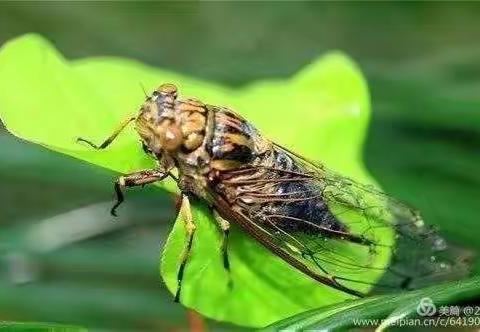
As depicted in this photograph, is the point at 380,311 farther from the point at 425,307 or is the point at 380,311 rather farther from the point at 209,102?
the point at 209,102

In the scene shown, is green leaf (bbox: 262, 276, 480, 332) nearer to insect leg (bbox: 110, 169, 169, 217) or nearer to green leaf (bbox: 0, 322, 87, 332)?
green leaf (bbox: 0, 322, 87, 332)

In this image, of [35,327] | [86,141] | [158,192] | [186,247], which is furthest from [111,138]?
[158,192]

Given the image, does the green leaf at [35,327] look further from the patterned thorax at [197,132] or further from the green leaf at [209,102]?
the patterned thorax at [197,132]

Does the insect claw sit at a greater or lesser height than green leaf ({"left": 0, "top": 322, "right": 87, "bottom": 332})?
greater

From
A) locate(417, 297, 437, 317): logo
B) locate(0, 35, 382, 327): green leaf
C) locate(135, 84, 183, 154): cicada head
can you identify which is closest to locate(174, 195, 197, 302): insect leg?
locate(0, 35, 382, 327): green leaf

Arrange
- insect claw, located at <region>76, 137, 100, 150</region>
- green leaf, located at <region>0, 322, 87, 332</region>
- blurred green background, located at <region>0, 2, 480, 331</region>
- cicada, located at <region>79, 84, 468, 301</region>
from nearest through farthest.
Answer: green leaf, located at <region>0, 322, 87, 332</region>
insect claw, located at <region>76, 137, 100, 150</region>
cicada, located at <region>79, 84, 468, 301</region>
blurred green background, located at <region>0, 2, 480, 331</region>

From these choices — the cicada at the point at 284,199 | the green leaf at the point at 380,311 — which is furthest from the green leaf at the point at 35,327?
the cicada at the point at 284,199

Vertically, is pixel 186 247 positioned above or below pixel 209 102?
below
